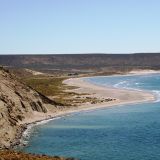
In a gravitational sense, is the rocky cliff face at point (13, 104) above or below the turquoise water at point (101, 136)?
above

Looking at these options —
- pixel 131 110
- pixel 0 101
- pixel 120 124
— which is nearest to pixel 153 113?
pixel 131 110

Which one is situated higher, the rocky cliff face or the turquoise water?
the rocky cliff face

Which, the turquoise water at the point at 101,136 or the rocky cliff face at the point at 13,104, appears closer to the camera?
the turquoise water at the point at 101,136

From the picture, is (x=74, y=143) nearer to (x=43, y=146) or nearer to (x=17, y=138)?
(x=43, y=146)

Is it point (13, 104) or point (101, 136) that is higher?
point (13, 104)

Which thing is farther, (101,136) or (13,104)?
(13,104)
